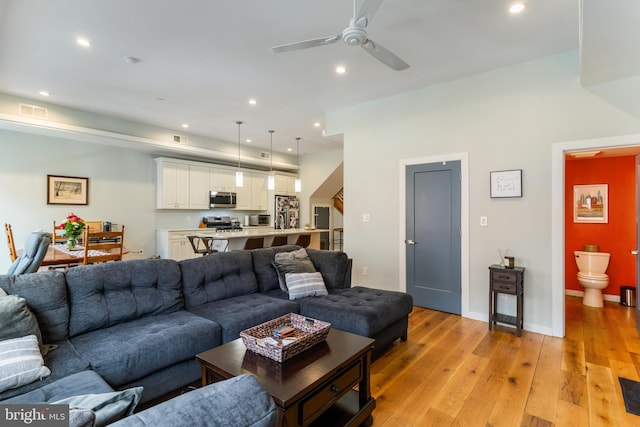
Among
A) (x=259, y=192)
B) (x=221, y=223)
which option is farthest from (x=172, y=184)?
(x=259, y=192)

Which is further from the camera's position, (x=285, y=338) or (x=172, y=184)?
(x=172, y=184)

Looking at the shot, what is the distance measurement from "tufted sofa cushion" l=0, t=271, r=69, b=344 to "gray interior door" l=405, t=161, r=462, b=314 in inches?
151

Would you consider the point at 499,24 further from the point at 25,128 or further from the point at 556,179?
the point at 25,128

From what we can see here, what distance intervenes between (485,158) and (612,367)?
2.37 m

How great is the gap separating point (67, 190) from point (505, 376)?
6.84 metres

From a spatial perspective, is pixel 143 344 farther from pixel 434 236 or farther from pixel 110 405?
pixel 434 236

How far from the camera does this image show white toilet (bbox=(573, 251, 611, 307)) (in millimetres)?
4301

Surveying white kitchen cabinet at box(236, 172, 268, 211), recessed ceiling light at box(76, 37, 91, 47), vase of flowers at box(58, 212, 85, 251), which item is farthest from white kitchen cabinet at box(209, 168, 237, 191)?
recessed ceiling light at box(76, 37, 91, 47)

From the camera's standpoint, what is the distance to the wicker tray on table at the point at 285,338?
179 cm

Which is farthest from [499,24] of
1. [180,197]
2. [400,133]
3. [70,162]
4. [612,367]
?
[70,162]

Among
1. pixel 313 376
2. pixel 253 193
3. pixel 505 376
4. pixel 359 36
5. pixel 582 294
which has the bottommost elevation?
pixel 505 376

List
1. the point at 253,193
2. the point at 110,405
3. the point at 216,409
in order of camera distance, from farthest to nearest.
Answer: the point at 253,193
the point at 110,405
the point at 216,409

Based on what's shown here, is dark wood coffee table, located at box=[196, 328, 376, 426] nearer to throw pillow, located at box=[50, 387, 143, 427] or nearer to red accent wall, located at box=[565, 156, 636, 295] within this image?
throw pillow, located at box=[50, 387, 143, 427]

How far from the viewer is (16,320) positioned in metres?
1.77
